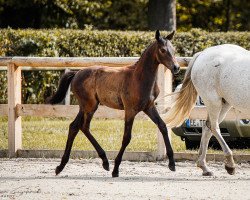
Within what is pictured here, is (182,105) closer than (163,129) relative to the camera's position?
No

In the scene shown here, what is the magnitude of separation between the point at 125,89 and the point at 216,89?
119cm

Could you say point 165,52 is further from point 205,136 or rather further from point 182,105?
point 205,136

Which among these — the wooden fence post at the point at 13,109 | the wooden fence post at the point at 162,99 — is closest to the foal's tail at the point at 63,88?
the wooden fence post at the point at 162,99

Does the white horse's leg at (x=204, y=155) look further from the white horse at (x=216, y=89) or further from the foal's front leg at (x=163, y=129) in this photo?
the foal's front leg at (x=163, y=129)

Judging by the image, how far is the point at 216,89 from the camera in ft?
34.5

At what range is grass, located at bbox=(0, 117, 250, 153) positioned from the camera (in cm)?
1347

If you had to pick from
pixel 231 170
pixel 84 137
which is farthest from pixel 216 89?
pixel 84 137

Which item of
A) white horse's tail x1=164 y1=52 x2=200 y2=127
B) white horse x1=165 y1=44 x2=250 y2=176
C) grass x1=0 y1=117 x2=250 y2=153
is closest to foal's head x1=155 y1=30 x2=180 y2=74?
white horse x1=165 y1=44 x2=250 y2=176

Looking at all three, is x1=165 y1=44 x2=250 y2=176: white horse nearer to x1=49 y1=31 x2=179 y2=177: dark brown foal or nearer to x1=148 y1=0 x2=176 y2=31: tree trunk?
x1=49 y1=31 x2=179 y2=177: dark brown foal

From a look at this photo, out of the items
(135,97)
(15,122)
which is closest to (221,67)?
(135,97)

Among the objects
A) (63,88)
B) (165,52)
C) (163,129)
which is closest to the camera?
(165,52)

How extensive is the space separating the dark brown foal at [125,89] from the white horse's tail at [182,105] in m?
0.66

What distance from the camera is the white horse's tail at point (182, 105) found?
1081 cm

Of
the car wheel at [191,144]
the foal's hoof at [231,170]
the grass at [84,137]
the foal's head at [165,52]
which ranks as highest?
the foal's head at [165,52]
